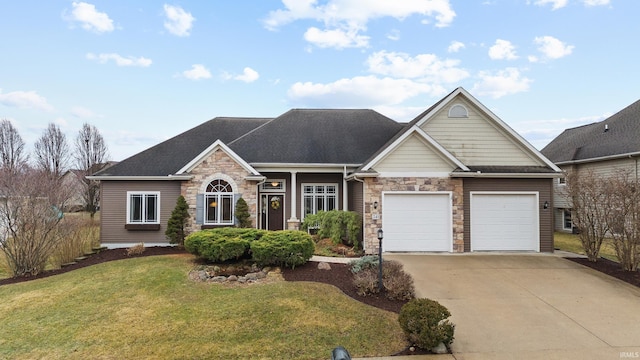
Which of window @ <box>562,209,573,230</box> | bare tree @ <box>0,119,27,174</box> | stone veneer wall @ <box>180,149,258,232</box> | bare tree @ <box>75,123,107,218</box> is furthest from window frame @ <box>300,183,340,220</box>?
bare tree @ <box>0,119,27,174</box>

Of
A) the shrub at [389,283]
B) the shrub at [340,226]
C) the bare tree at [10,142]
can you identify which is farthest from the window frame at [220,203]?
the bare tree at [10,142]

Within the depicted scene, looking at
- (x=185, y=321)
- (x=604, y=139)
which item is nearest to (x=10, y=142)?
(x=185, y=321)

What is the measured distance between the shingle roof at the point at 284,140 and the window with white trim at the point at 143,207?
88 cm

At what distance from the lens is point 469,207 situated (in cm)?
1140

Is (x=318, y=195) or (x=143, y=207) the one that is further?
(x=318, y=195)

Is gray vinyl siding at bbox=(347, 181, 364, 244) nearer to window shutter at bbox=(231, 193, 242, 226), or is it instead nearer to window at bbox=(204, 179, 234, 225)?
window shutter at bbox=(231, 193, 242, 226)

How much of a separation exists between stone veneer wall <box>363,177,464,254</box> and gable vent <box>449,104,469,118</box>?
2705 millimetres

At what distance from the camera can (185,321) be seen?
585 cm

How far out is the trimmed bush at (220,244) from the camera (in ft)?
31.2

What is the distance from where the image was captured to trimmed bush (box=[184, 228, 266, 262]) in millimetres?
9523

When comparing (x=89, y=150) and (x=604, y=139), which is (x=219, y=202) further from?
(x=89, y=150)

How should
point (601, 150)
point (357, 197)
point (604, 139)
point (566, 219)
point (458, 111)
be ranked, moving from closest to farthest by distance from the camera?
point (458, 111) → point (357, 197) → point (601, 150) → point (604, 139) → point (566, 219)

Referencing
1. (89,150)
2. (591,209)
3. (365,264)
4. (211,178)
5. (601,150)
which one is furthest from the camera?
(89,150)

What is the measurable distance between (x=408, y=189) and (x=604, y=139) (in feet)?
46.1
